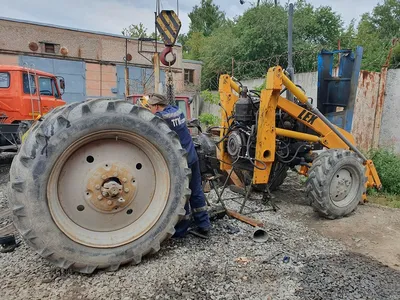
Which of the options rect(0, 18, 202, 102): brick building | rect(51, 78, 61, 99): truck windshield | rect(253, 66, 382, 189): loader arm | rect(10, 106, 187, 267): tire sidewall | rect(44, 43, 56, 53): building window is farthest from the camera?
rect(44, 43, 56, 53): building window

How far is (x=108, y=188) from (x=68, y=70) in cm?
Result: 1823

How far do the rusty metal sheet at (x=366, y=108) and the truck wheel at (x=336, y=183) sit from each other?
3.28 metres

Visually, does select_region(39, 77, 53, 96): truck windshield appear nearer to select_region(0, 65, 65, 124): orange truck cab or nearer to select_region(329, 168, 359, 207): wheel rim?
select_region(0, 65, 65, 124): orange truck cab

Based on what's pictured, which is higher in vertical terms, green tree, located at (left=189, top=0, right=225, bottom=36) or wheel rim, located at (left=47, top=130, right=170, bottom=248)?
green tree, located at (left=189, top=0, right=225, bottom=36)

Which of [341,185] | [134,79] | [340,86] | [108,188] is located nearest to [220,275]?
[108,188]

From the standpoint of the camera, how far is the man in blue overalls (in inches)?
130

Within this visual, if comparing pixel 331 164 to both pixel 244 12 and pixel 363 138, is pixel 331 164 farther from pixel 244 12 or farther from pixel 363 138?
pixel 244 12

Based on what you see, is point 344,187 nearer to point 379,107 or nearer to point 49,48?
point 379,107

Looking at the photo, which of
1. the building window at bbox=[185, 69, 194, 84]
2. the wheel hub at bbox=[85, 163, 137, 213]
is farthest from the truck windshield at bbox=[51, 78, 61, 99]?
the building window at bbox=[185, 69, 194, 84]

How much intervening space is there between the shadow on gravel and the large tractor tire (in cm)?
120

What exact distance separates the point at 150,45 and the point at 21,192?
20.8 meters

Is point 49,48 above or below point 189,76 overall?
above

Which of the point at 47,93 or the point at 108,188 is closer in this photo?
the point at 108,188

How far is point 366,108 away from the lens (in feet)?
24.0
